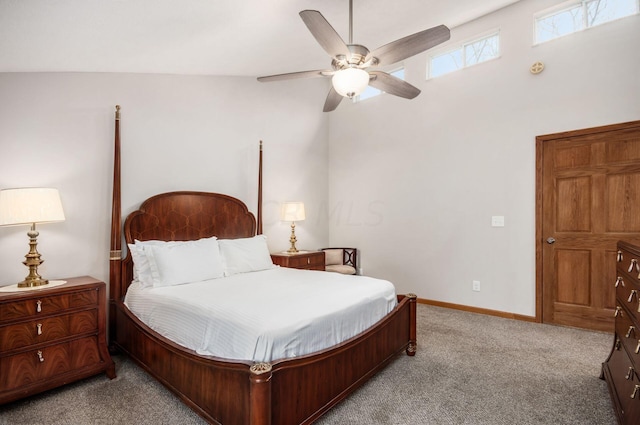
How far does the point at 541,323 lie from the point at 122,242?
14.0 ft

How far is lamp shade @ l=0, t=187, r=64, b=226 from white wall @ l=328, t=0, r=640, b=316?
12.1 ft

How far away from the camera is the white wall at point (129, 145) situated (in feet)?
8.54

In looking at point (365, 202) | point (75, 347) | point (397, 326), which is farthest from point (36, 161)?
point (365, 202)

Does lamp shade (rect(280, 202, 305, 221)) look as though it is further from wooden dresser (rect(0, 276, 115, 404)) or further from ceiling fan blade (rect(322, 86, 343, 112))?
wooden dresser (rect(0, 276, 115, 404))

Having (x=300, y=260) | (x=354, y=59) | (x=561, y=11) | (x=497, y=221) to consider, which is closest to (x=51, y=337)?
(x=300, y=260)

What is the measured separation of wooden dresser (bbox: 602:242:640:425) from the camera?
5.16ft

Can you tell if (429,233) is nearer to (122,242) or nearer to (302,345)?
(302,345)

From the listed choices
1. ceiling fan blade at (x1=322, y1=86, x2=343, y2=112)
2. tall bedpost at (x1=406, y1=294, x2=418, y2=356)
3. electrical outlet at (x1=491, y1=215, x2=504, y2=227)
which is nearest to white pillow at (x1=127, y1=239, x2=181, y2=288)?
ceiling fan blade at (x1=322, y1=86, x2=343, y2=112)

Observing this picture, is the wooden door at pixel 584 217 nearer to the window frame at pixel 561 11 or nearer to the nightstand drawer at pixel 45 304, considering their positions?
the window frame at pixel 561 11

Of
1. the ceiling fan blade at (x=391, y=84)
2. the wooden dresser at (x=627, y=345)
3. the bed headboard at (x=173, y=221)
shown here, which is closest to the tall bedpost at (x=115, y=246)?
the bed headboard at (x=173, y=221)

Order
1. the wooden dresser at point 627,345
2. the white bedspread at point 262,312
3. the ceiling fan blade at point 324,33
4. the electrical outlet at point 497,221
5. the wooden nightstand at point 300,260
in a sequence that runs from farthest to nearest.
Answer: the wooden nightstand at point 300,260, the electrical outlet at point 497,221, the ceiling fan blade at point 324,33, the white bedspread at point 262,312, the wooden dresser at point 627,345

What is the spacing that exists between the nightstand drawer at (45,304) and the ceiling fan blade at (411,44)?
2606 mm

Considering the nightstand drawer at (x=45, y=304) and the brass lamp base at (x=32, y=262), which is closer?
the nightstand drawer at (x=45, y=304)

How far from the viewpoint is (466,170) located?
403 cm
